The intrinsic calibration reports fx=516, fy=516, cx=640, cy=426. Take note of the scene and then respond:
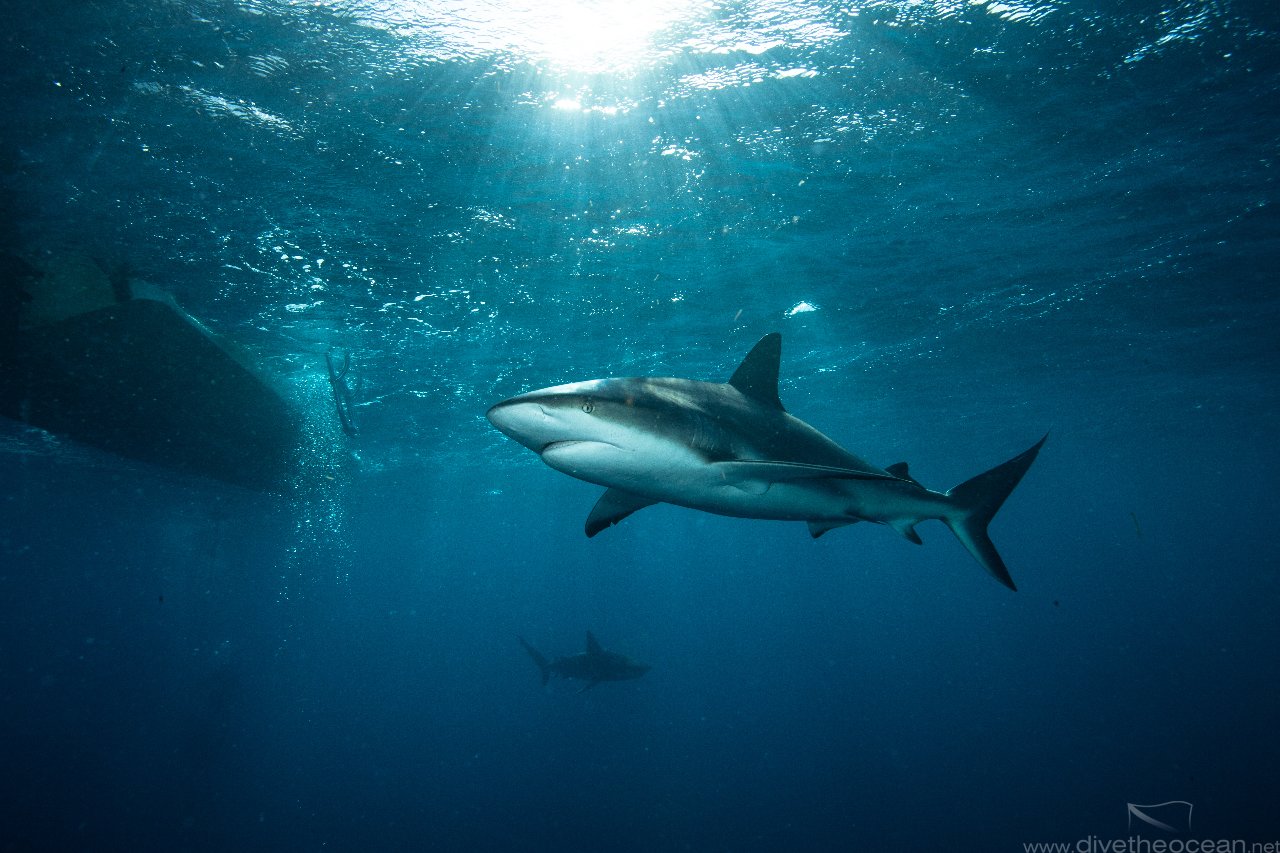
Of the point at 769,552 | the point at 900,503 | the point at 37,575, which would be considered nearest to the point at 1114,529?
the point at 769,552

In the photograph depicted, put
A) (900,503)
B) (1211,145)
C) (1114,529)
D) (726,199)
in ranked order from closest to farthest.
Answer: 1. (900,503)
2. (1211,145)
3. (726,199)
4. (1114,529)

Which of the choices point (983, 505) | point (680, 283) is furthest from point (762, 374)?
point (680, 283)

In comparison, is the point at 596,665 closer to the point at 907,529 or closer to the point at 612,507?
the point at 907,529

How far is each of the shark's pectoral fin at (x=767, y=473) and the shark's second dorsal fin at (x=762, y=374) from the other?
3.50 feet

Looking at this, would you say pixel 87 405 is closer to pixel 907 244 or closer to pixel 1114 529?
pixel 907 244

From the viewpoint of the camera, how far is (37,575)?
67688 mm

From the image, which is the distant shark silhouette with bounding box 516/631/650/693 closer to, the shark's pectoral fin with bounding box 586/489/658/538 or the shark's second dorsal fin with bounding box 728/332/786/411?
the shark's pectoral fin with bounding box 586/489/658/538

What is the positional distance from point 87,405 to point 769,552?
194680mm

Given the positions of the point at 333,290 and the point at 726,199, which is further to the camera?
the point at 333,290

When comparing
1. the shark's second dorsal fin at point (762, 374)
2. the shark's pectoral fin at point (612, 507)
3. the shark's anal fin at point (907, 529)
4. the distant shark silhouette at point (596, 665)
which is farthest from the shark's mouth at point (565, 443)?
the distant shark silhouette at point (596, 665)

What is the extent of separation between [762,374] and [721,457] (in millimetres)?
1459

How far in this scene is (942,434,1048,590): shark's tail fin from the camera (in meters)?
4.28

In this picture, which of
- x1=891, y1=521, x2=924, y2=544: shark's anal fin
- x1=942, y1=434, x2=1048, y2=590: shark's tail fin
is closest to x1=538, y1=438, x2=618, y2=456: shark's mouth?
x1=891, y1=521, x2=924, y2=544: shark's anal fin

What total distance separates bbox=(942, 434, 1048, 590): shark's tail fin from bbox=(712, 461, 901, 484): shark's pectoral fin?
6.08 ft
